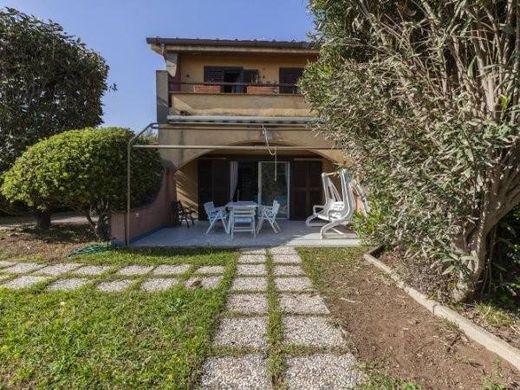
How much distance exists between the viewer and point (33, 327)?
4074 millimetres

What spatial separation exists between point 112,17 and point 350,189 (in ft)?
31.8

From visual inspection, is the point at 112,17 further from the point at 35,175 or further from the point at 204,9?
the point at 35,175

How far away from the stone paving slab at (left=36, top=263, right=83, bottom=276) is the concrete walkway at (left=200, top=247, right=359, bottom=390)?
349 cm

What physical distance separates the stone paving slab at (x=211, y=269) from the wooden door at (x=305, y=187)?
8.14m

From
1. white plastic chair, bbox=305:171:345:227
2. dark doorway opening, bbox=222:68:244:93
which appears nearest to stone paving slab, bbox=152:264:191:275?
white plastic chair, bbox=305:171:345:227

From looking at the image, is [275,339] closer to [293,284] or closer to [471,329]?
[293,284]

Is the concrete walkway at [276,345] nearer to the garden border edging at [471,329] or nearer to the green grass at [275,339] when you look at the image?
the green grass at [275,339]

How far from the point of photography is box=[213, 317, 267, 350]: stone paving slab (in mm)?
3725

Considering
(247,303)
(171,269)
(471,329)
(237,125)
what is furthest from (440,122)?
(237,125)

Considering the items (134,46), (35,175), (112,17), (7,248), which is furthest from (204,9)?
(7,248)

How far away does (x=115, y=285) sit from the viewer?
5777 millimetres

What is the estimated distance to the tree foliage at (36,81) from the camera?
34.9 feet

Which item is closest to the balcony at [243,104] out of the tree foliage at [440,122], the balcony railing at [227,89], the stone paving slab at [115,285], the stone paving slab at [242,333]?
the balcony railing at [227,89]

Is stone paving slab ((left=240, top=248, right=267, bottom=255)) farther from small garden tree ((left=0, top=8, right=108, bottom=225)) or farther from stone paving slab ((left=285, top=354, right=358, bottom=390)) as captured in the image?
small garden tree ((left=0, top=8, right=108, bottom=225))
